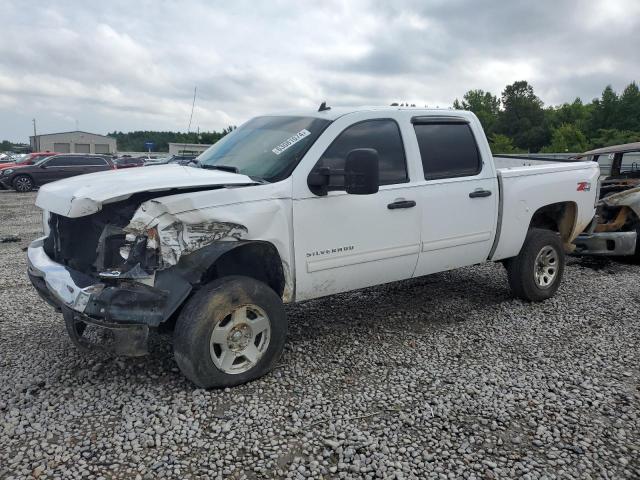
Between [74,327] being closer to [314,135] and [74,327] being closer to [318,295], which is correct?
[318,295]

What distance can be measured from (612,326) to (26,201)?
1753cm

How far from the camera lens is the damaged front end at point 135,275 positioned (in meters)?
3.27

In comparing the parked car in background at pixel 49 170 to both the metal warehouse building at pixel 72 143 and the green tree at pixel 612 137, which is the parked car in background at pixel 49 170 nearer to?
the green tree at pixel 612 137

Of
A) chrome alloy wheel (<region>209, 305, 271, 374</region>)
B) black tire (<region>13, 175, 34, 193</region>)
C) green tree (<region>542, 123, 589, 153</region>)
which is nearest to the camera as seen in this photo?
chrome alloy wheel (<region>209, 305, 271, 374</region>)

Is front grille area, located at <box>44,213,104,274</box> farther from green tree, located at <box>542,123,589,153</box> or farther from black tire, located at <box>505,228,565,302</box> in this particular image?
green tree, located at <box>542,123,589,153</box>

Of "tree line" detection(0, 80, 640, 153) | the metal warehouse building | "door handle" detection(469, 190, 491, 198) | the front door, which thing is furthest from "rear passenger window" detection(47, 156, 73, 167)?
the metal warehouse building

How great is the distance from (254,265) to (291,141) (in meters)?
1.02

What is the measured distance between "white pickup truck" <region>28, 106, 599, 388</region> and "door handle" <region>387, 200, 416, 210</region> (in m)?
0.01

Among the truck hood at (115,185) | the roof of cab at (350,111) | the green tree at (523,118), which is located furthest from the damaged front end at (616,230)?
the green tree at (523,118)

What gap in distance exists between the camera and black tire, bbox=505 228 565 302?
552 centimetres

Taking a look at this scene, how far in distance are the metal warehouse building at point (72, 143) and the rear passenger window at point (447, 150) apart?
78.2 metres

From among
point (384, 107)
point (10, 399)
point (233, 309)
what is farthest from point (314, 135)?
point (10, 399)

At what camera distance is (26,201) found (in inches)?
681

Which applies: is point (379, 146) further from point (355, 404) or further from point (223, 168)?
point (355, 404)
